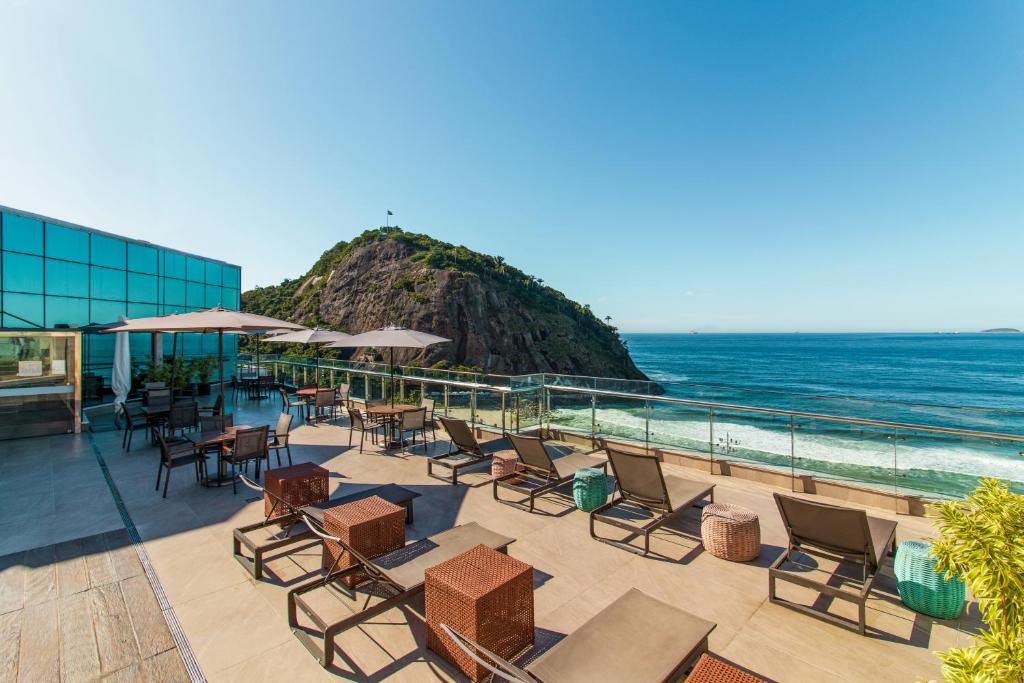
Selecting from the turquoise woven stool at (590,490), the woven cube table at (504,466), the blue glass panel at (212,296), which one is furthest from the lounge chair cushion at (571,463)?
the blue glass panel at (212,296)

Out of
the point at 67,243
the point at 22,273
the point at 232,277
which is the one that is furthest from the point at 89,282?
the point at 232,277

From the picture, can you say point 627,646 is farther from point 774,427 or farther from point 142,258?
point 142,258

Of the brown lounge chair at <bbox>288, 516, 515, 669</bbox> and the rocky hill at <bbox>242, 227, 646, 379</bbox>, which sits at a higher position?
the rocky hill at <bbox>242, 227, 646, 379</bbox>

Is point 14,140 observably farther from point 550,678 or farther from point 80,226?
point 550,678

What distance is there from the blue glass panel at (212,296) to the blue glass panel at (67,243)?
4.83 m

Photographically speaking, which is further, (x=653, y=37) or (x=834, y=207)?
(x=834, y=207)

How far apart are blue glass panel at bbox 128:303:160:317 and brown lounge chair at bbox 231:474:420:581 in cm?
1648

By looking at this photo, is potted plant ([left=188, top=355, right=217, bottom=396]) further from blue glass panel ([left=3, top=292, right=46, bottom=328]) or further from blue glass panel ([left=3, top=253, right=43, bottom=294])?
blue glass panel ([left=3, top=253, right=43, bottom=294])

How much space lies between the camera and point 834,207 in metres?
28.6

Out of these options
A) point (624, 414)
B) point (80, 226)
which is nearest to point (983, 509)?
point (624, 414)

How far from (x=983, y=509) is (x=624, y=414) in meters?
5.77

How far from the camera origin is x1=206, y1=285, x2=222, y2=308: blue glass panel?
1912 cm

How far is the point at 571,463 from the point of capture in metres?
5.65

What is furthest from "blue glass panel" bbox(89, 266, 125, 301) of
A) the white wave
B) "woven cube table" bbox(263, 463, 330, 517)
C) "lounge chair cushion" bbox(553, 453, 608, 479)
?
the white wave
